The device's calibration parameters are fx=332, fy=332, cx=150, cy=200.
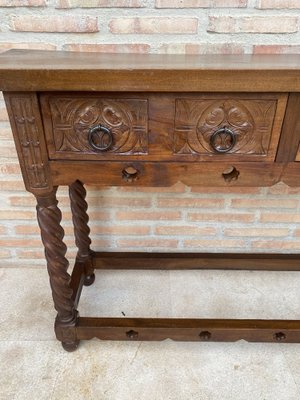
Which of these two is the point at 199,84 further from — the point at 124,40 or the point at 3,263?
the point at 3,263

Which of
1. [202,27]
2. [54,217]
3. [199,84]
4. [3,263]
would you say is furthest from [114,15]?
[3,263]

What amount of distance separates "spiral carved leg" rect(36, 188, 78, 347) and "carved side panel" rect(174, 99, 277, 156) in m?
0.38

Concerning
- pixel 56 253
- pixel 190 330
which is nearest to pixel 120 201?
pixel 56 253

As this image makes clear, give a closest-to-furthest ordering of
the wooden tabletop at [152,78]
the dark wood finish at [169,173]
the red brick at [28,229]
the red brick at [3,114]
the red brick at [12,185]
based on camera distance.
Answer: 1. the wooden tabletop at [152,78]
2. the dark wood finish at [169,173]
3. the red brick at [3,114]
4. the red brick at [12,185]
5. the red brick at [28,229]

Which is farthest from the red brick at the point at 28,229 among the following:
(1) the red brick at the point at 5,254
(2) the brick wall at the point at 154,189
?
(1) the red brick at the point at 5,254

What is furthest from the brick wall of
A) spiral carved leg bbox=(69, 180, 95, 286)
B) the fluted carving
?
the fluted carving

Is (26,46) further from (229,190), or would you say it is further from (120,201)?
(229,190)

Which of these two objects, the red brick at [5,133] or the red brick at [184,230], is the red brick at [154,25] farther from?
the red brick at [184,230]

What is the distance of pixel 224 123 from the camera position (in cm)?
76

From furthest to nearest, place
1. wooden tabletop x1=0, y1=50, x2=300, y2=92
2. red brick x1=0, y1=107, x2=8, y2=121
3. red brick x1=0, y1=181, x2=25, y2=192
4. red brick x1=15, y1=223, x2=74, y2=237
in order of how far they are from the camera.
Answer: red brick x1=15, y1=223, x2=74, y2=237 < red brick x1=0, y1=181, x2=25, y2=192 < red brick x1=0, y1=107, x2=8, y2=121 < wooden tabletop x1=0, y1=50, x2=300, y2=92

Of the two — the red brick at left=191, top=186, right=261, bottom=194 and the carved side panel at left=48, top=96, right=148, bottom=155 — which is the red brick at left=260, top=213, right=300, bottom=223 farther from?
the carved side panel at left=48, top=96, right=148, bottom=155

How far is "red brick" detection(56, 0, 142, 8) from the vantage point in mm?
1024

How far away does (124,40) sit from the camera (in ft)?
3.54

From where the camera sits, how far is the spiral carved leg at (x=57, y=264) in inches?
35.3
